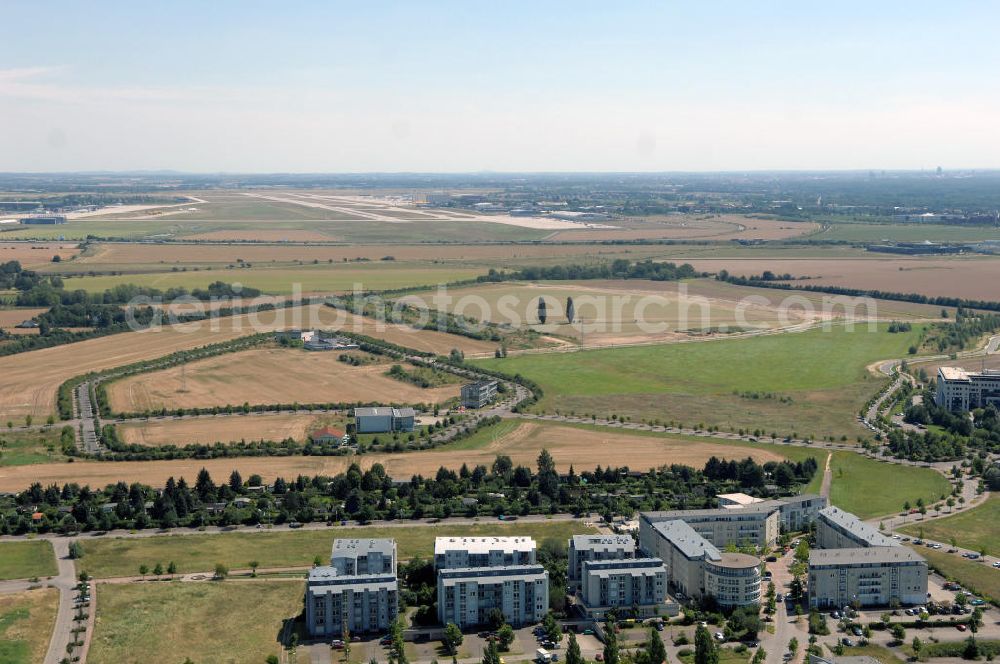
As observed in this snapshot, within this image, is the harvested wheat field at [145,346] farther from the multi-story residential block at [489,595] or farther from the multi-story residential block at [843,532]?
the multi-story residential block at [843,532]

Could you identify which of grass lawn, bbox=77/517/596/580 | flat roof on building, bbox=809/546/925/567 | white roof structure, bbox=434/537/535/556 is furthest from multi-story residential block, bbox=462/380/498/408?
flat roof on building, bbox=809/546/925/567

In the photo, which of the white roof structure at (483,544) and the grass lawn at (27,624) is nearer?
the grass lawn at (27,624)

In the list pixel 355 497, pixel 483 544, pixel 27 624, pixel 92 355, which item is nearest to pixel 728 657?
pixel 483 544

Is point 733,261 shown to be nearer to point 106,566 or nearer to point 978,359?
point 978,359

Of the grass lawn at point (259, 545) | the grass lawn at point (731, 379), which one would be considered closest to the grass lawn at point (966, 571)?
the grass lawn at point (259, 545)

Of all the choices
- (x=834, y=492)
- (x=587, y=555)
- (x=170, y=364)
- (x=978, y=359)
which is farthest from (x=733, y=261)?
(x=587, y=555)

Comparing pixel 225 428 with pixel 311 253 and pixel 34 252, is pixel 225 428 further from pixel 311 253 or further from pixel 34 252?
pixel 34 252
